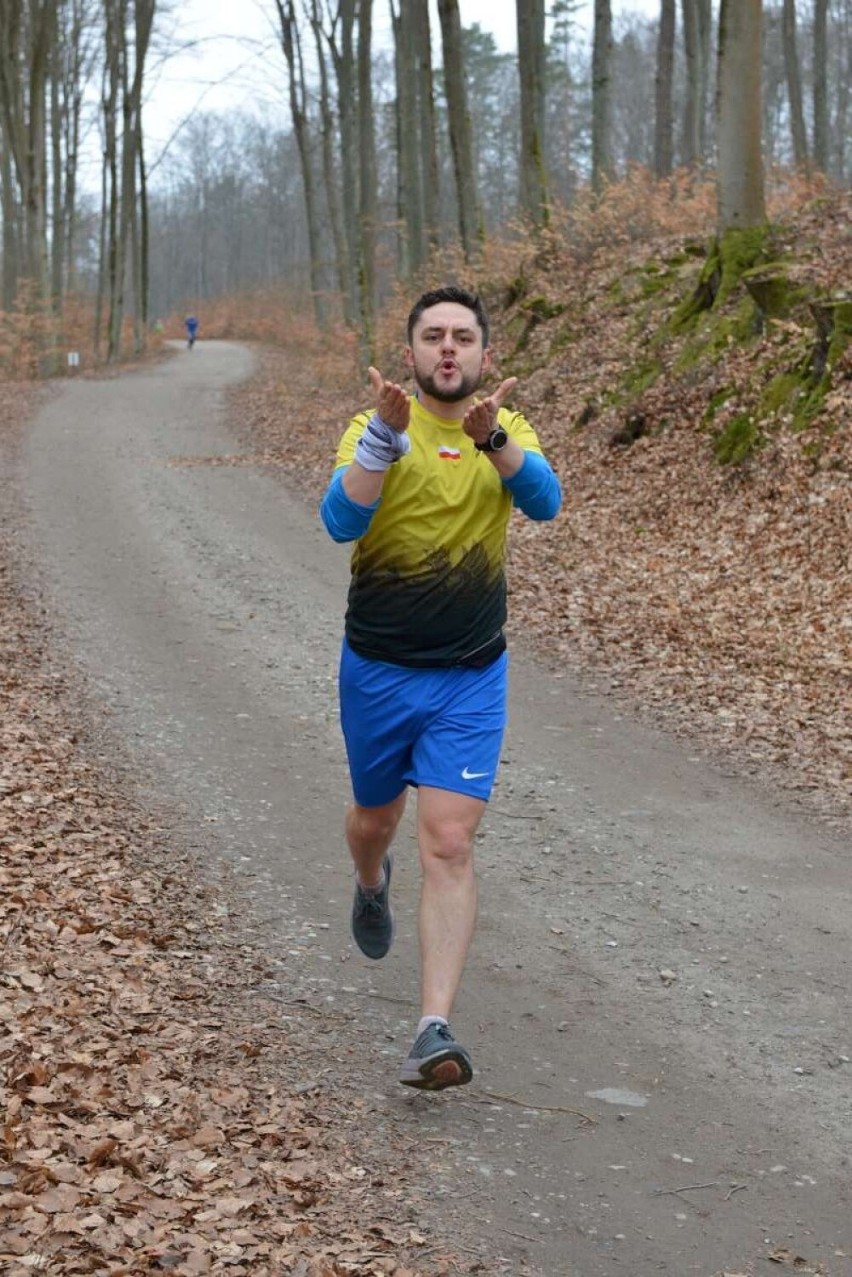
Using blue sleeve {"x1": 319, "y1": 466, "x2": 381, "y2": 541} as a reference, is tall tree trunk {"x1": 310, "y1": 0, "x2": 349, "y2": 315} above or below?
above

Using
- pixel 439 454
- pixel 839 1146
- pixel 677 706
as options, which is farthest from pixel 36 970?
pixel 677 706

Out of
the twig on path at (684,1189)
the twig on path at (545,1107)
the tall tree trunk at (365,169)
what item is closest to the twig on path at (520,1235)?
the twig on path at (684,1189)

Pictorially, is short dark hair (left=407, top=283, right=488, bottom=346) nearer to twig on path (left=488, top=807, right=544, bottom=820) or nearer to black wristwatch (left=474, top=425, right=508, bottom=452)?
black wristwatch (left=474, top=425, right=508, bottom=452)

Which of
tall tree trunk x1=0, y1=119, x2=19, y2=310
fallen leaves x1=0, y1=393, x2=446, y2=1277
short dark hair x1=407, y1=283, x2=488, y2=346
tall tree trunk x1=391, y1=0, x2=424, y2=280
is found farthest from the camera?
tall tree trunk x1=0, y1=119, x2=19, y2=310

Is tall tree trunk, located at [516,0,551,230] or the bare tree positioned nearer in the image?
tall tree trunk, located at [516,0,551,230]

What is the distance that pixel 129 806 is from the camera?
764cm

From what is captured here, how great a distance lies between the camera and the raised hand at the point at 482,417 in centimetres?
412

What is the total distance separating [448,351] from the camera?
434cm

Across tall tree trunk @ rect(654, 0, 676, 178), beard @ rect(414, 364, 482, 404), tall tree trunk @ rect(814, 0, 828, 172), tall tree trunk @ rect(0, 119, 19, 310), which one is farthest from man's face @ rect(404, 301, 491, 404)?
tall tree trunk @ rect(0, 119, 19, 310)

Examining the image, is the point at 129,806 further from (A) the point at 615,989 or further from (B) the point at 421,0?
(B) the point at 421,0

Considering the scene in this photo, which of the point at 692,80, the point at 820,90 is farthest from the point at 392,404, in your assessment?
the point at 820,90

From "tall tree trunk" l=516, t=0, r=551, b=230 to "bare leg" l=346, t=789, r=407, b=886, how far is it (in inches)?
823

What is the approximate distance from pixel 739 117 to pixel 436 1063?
1400 cm

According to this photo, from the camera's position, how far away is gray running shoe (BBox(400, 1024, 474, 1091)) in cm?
417
